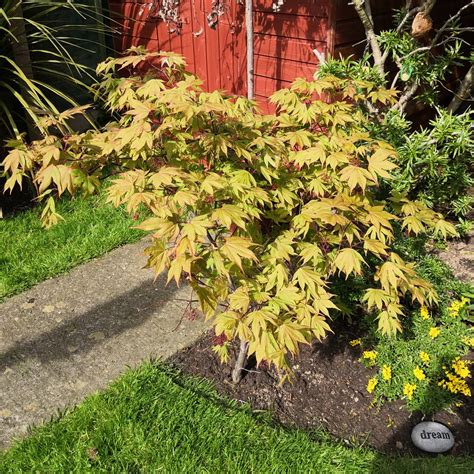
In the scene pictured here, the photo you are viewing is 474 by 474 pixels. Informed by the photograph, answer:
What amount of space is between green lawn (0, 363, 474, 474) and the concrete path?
20 cm

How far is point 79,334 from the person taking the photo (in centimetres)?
311

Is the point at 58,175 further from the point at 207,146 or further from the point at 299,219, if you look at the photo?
the point at 299,219

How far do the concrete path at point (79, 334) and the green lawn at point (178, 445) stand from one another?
202 millimetres

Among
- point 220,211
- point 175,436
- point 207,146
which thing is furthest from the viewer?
point 175,436

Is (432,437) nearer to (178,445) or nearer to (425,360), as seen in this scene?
(425,360)

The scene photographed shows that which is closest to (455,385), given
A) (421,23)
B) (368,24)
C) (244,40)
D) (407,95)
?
(407,95)

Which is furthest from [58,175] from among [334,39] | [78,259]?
[334,39]

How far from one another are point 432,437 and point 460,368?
42 cm

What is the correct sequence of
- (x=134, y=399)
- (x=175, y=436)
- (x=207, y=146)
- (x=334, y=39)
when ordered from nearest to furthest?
(x=207, y=146) < (x=175, y=436) < (x=134, y=399) < (x=334, y=39)

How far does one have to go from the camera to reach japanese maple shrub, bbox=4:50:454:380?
1.97 meters

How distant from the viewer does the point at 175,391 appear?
102 inches

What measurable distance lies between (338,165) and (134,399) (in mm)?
1509

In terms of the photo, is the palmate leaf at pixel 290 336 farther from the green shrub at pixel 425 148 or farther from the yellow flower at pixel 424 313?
the green shrub at pixel 425 148

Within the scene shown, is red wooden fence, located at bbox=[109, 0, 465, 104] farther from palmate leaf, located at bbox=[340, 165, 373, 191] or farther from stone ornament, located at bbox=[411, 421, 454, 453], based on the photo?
→ stone ornament, located at bbox=[411, 421, 454, 453]
